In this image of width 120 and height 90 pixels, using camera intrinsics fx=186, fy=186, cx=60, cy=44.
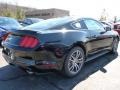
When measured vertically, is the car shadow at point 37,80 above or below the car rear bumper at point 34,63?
below

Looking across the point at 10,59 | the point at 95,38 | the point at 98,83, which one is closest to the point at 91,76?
the point at 98,83

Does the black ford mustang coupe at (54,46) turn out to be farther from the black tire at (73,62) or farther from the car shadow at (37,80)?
the car shadow at (37,80)

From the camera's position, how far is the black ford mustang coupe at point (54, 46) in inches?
139

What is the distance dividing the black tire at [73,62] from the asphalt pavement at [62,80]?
141 millimetres

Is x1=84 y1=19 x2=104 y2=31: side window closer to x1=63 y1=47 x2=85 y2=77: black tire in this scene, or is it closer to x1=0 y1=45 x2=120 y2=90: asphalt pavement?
x1=63 y1=47 x2=85 y2=77: black tire

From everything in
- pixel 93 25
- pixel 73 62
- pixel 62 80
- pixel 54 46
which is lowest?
pixel 62 80

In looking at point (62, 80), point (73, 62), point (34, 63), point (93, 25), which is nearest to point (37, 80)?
point (62, 80)

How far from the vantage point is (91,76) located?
436 cm

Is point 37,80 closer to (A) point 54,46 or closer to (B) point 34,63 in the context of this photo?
(B) point 34,63

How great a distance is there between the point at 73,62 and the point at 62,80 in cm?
47

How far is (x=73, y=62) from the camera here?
419 centimetres

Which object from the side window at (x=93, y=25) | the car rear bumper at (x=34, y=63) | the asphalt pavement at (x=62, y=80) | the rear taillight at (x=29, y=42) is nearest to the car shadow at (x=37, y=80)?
the asphalt pavement at (x=62, y=80)

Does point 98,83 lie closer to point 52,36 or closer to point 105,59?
point 52,36

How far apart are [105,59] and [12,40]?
10.3 ft
